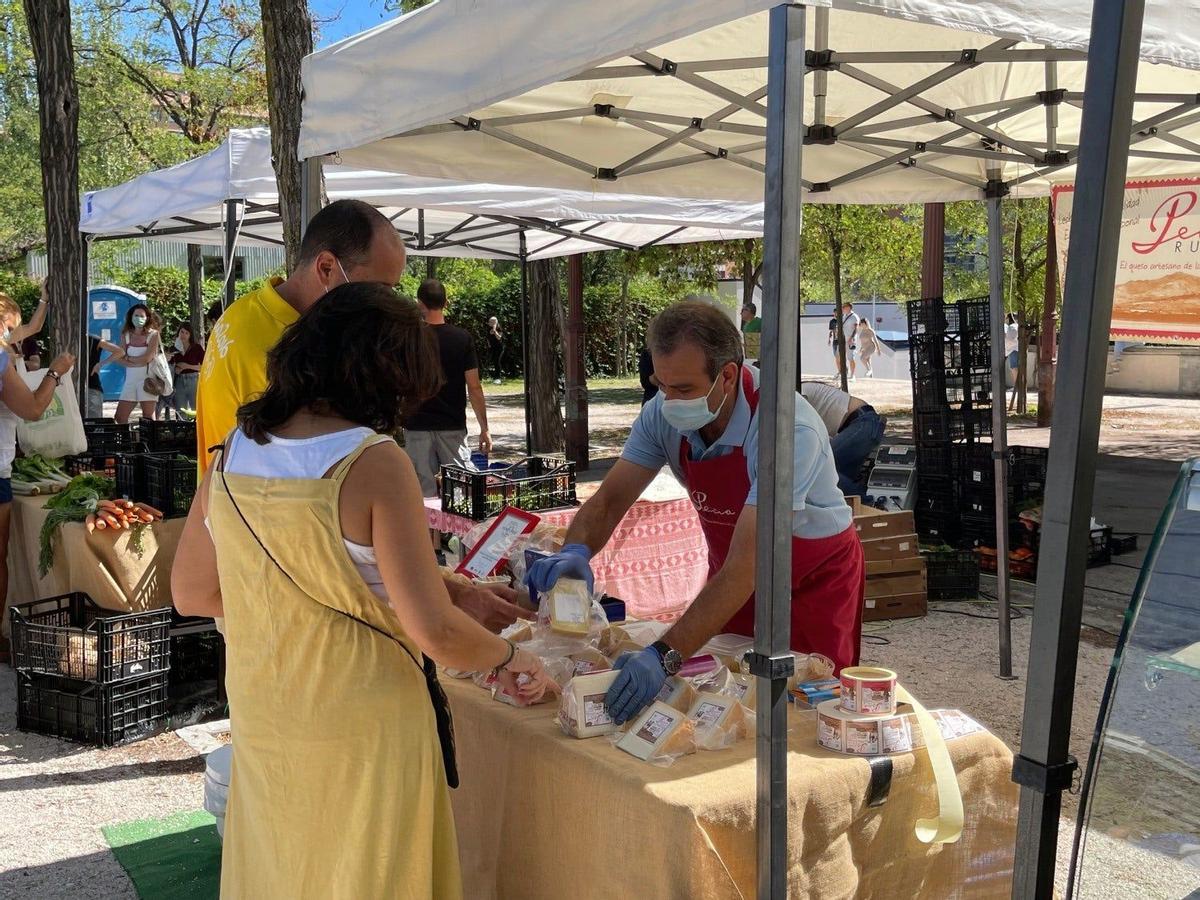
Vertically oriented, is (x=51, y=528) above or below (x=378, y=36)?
below

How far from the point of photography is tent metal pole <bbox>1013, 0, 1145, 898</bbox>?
1.65 m

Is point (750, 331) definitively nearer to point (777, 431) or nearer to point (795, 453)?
point (795, 453)

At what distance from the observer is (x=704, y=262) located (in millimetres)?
18984

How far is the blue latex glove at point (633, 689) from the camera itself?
2.46 metres

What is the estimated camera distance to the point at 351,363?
6.97 feet

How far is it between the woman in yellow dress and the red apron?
110cm

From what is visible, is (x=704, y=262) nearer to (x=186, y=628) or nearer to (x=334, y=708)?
(x=186, y=628)

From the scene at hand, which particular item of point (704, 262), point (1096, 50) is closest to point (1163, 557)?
point (1096, 50)

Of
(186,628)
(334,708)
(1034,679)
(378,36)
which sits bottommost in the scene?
(186,628)

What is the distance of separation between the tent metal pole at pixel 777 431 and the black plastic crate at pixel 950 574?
5.58 m

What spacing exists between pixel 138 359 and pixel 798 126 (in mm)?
13252

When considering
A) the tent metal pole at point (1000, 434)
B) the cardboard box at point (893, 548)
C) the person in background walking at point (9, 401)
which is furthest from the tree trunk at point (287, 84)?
the cardboard box at point (893, 548)

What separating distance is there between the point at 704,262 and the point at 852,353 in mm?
12575

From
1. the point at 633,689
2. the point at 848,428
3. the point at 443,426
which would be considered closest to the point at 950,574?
the point at 848,428
